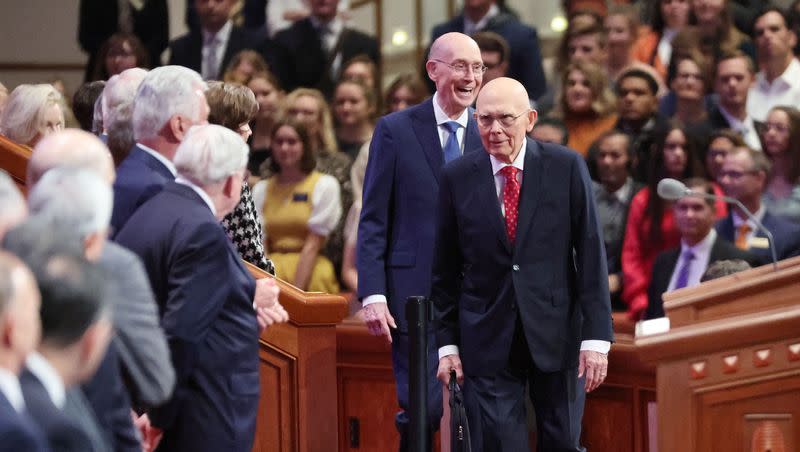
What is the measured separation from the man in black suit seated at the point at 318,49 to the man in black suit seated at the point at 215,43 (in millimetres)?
85

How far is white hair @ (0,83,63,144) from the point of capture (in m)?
5.68

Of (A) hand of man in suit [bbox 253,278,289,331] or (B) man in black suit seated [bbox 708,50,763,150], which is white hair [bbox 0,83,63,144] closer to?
(A) hand of man in suit [bbox 253,278,289,331]

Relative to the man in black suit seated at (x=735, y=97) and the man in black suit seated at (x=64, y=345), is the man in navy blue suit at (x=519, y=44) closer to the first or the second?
the man in black suit seated at (x=735, y=97)

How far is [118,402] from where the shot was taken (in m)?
3.18

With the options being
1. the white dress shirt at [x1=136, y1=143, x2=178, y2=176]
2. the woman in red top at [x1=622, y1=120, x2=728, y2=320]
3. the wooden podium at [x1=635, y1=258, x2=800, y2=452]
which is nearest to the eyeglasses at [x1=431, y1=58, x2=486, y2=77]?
the wooden podium at [x1=635, y1=258, x2=800, y2=452]

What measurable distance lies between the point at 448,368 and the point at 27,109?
1964 millimetres

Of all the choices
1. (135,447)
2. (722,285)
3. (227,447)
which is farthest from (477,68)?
(135,447)

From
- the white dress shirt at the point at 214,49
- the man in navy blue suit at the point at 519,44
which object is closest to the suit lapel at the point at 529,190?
the man in navy blue suit at the point at 519,44

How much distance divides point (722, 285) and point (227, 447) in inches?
75.9

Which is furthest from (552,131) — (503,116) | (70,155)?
(70,155)

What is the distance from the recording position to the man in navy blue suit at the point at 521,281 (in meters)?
4.69

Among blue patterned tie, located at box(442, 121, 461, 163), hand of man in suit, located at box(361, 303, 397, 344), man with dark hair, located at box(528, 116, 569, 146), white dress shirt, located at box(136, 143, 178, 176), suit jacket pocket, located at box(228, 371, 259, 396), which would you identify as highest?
man with dark hair, located at box(528, 116, 569, 146)

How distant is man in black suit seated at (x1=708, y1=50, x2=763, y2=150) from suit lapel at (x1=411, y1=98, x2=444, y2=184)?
2.50 metres

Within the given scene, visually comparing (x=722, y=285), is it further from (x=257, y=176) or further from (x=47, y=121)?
(x=257, y=176)
